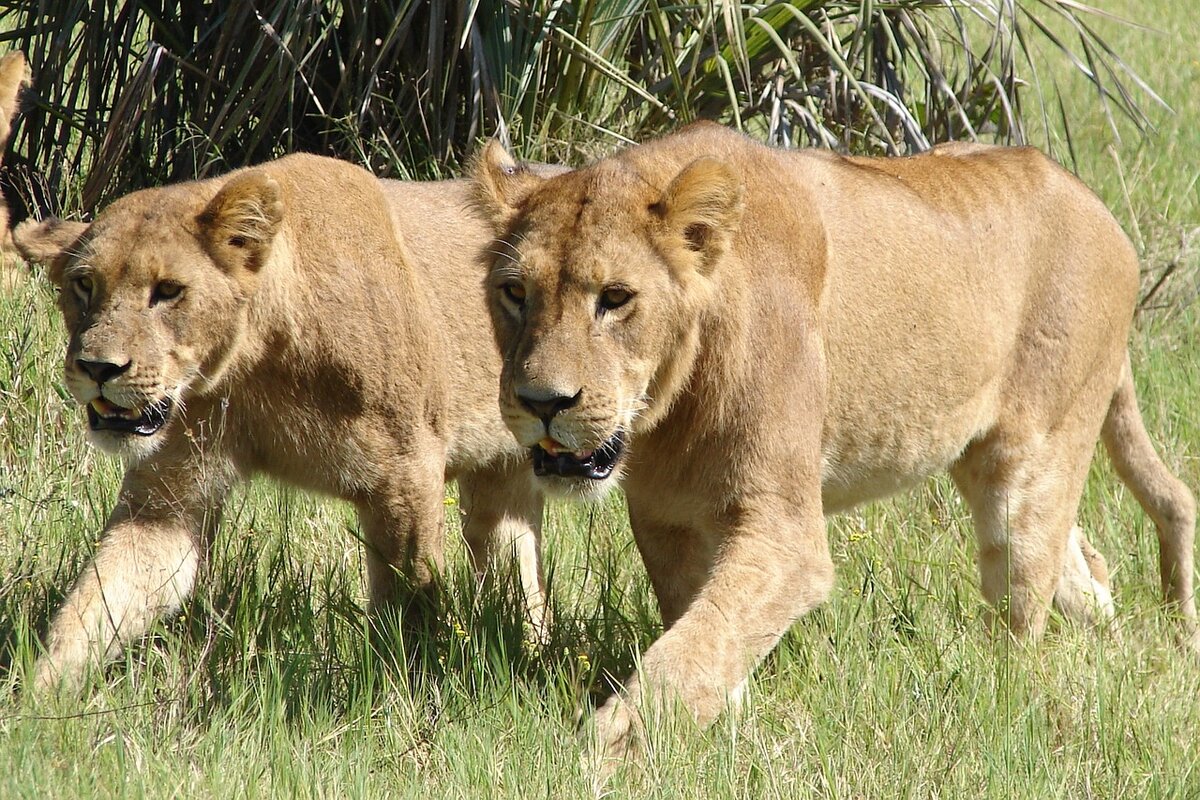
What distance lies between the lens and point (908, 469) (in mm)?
4672

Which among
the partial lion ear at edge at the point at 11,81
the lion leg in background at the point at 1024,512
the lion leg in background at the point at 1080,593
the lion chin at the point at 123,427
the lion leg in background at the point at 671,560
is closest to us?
the lion chin at the point at 123,427

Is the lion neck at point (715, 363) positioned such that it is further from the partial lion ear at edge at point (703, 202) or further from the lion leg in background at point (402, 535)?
the lion leg in background at point (402, 535)

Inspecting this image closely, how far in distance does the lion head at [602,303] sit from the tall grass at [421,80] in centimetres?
238

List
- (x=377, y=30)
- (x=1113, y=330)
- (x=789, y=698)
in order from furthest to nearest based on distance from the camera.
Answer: (x=377, y=30)
(x=1113, y=330)
(x=789, y=698)

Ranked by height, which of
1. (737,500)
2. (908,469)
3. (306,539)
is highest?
(737,500)

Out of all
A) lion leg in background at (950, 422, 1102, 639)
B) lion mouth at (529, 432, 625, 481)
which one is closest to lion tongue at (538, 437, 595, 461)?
lion mouth at (529, 432, 625, 481)

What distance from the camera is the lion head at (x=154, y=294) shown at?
405 cm

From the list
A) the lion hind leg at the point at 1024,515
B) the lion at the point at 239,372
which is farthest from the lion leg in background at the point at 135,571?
the lion hind leg at the point at 1024,515

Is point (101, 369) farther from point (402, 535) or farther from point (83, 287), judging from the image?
point (402, 535)

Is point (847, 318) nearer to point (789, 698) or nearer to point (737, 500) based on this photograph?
point (737, 500)

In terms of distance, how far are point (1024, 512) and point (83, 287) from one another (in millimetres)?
2817

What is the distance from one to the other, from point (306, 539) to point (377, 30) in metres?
2.59

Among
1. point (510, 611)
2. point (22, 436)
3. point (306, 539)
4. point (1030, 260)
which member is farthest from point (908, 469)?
point (22, 436)

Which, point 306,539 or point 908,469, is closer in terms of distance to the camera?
point 908,469
